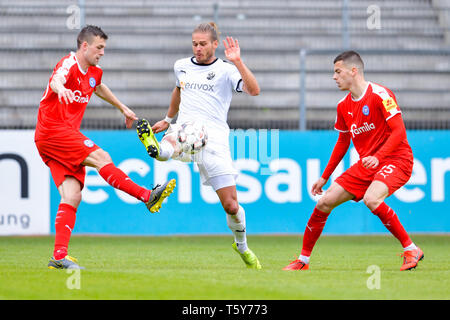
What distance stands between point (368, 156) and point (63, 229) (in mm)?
2822

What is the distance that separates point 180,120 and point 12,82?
25.2 ft

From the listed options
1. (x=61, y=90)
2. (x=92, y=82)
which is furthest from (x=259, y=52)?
(x=61, y=90)

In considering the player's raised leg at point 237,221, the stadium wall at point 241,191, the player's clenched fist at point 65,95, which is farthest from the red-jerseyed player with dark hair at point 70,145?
the stadium wall at point 241,191

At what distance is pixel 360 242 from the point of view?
1141cm

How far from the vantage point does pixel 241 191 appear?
1245 centimetres

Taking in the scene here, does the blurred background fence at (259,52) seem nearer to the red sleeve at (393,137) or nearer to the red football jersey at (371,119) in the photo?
the red football jersey at (371,119)

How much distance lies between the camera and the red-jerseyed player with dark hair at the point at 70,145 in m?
6.91

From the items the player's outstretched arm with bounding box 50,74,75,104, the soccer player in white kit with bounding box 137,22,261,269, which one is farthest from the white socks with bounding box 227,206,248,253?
the player's outstretched arm with bounding box 50,74,75,104

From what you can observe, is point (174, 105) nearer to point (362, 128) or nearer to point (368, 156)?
point (362, 128)

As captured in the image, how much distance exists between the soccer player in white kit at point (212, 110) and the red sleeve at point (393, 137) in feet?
4.43

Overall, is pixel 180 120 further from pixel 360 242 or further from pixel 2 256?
pixel 360 242

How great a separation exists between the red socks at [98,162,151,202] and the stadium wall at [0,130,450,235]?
520cm

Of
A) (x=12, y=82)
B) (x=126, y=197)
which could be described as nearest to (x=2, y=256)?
(x=126, y=197)

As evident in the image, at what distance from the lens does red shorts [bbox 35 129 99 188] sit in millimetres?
7000
